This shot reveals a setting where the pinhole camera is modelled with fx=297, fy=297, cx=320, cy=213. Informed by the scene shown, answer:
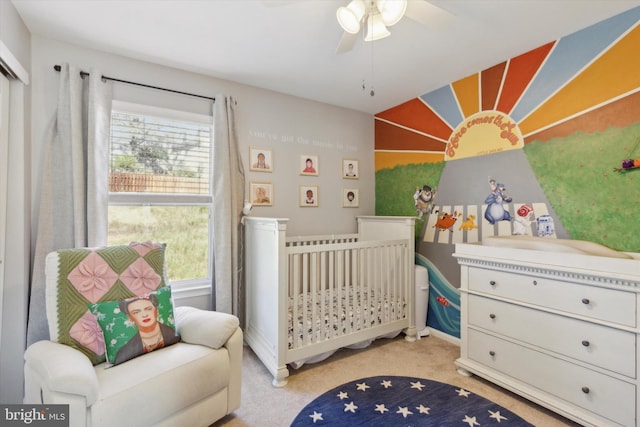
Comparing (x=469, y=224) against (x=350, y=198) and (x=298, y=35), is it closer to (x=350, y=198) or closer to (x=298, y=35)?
(x=350, y=198)

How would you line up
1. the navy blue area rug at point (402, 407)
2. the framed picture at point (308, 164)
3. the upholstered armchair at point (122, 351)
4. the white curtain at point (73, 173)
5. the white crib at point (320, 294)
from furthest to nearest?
the framed picture at point (308, 164) < the white crib at point (320, 294) < the white curtain at point (73, 173) < the navy blue area rug at point (402, 407) < the upholstered armchair at point (122, 351)

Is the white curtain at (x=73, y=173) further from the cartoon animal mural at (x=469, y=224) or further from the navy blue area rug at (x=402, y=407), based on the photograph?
the cartoon animal mural at (x=469, y=224)

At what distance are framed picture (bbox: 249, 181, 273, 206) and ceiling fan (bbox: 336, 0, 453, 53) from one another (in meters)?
1.65

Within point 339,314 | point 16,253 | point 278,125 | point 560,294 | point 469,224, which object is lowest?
point 339,314

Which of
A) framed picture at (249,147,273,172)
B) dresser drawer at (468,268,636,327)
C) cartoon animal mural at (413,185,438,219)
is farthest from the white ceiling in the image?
dresser drawer at (468,268,636,327)

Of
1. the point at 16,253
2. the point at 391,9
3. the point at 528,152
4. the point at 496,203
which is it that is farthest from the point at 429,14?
the point at 16,253

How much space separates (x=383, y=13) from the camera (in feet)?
4.72

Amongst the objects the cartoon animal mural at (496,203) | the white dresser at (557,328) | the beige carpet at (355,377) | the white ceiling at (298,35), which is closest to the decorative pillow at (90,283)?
the beige carpet at (355,377)

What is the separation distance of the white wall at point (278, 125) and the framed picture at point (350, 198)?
59 mm

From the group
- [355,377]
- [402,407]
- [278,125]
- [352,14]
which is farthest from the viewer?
[278,125]

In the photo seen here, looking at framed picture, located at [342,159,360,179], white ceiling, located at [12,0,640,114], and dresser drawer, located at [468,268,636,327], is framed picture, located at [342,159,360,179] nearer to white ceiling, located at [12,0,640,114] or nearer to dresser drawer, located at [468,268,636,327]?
white ceiling, located at [12,0,640,114]

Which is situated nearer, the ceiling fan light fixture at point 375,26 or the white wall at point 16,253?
the ceiling fan light fixture at point 375,26

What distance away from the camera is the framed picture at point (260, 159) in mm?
2895

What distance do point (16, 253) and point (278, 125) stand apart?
2.23m
